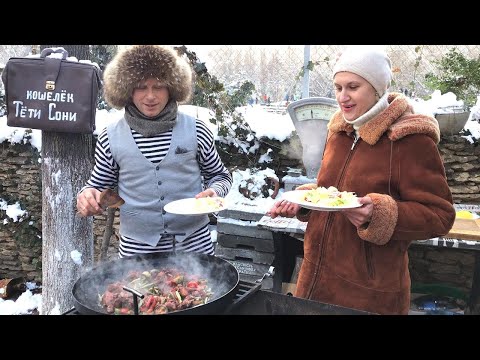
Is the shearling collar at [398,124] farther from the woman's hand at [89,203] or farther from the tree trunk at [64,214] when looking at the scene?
the tree trunk at [64,214]

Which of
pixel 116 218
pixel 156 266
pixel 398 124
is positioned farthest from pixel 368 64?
pixel 116 218

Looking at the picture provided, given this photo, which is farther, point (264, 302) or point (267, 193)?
point (267, 193)

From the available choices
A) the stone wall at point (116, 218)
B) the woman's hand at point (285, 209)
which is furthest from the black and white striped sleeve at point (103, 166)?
the stone wall at point (116, 218)

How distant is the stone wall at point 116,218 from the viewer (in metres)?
4.34

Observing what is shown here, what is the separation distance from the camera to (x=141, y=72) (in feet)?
8.07

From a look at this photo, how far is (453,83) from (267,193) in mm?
2313

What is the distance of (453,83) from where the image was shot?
15.4 feet

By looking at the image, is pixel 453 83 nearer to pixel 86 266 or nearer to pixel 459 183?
pixel 459 183

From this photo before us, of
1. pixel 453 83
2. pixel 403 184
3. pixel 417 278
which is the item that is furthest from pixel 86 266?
pixel 453 83

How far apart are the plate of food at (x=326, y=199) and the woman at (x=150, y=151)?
599mm

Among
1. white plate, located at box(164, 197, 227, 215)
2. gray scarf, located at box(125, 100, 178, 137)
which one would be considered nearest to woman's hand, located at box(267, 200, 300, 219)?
white plate, located at box(164, 197, 227, 215)

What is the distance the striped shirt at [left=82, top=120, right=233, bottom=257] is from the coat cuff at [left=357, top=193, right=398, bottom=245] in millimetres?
973

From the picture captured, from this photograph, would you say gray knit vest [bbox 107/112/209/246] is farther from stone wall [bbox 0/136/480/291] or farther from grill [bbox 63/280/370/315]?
stone wall [bbox 0/136/480/291]

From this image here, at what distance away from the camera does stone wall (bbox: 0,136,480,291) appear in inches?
171
